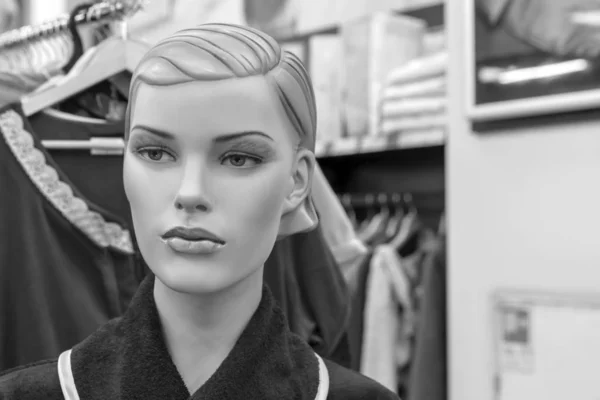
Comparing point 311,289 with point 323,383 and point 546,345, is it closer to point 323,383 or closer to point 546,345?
point 323,383

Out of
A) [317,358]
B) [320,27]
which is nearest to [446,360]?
[317,358]

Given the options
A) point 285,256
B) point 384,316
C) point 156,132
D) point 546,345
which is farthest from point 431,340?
point 156,132

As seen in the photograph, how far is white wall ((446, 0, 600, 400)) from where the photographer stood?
121cm

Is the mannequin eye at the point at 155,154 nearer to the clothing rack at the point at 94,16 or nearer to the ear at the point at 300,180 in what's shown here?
the ear at the point at 300,180

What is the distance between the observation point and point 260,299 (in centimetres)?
67

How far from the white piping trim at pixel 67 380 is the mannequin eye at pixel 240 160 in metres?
0.25

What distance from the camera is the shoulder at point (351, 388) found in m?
0.65

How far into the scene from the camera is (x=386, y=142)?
1.60 metres

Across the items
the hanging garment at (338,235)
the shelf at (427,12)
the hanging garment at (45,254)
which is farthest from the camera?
the shelf at (427,12)

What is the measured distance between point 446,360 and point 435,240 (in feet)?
1.18

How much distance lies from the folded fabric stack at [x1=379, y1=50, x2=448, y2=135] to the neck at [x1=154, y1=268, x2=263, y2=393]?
1004 millimetres

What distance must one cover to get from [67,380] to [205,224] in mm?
206

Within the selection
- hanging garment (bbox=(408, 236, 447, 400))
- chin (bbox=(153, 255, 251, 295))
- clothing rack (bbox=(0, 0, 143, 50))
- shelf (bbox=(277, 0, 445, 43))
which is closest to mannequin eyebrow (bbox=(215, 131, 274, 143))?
chin (bbox=(153, 255, 251, 295))

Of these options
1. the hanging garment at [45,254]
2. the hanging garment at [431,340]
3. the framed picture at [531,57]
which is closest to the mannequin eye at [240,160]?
the hanging garment at [45,254]
